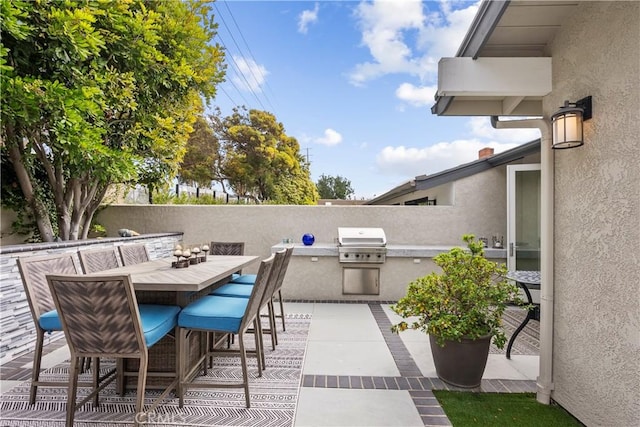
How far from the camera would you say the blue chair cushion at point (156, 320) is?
2324mm

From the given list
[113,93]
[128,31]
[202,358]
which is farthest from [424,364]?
[128,31]

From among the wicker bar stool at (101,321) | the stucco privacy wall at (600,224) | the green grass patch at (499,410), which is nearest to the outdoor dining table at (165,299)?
the wicker bar stool at (101,321)

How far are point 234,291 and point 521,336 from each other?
352cm

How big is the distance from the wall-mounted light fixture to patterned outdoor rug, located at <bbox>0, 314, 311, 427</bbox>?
9.02 ft

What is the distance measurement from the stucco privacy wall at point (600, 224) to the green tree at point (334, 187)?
3382cm

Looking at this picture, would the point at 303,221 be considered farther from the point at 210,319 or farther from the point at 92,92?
the point at 210,319

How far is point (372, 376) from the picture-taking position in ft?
10.2

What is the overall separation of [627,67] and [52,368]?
5072 mm

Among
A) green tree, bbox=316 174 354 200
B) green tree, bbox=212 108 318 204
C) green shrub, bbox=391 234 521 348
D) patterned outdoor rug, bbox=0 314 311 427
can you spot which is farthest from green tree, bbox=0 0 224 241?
green tree, bbox=316 174 354 200

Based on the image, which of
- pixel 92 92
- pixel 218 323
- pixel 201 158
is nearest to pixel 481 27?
pixel 218 323

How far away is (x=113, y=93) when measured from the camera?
183 inches

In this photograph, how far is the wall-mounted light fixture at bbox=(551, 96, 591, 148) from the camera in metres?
2.32

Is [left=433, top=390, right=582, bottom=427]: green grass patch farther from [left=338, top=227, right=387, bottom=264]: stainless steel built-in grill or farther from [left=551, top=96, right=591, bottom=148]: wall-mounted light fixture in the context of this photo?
[left=338, top=227, right=387, bottom=264]: stainless steel built-in grill

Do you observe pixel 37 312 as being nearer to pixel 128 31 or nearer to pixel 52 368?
pixel 52 368
